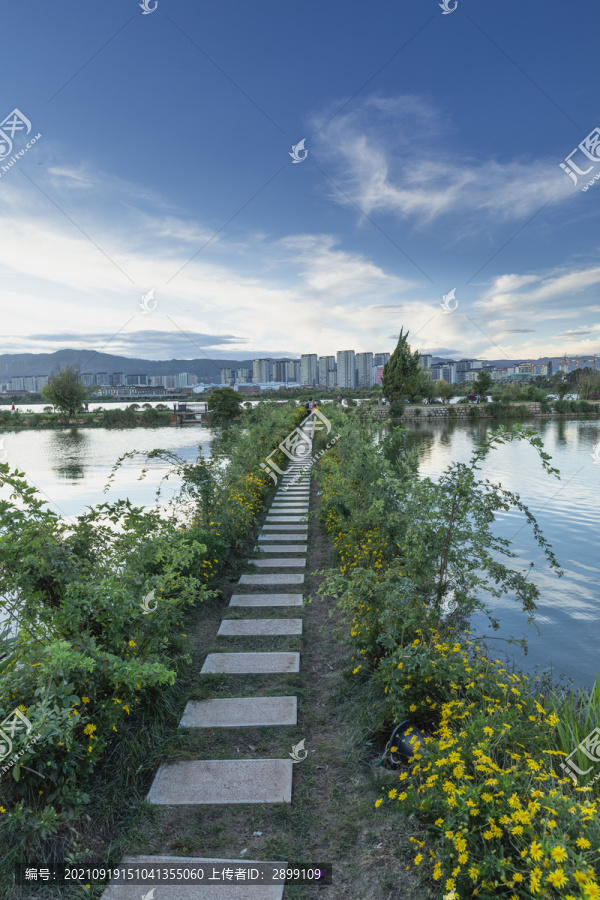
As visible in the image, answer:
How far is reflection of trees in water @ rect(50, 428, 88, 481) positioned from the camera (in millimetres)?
11289

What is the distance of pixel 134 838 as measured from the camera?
1.86 metres

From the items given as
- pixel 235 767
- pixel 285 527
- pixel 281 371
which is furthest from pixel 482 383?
pixel 235 767

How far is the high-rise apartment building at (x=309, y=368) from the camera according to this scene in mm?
51306

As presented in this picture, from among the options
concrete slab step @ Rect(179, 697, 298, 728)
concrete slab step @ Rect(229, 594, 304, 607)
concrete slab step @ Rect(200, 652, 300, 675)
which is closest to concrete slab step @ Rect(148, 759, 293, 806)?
concrete slab step @ Rect(179, 697, 298, 728)

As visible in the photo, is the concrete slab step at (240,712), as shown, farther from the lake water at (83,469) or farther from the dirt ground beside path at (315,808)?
the lake water at (83,469)

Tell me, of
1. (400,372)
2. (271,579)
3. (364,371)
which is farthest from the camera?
(364,371)

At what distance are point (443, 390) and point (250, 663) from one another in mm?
47895

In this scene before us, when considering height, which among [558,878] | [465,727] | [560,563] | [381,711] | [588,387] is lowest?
[560,563]

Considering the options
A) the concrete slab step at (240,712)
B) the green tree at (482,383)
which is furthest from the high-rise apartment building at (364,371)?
the concrete slab step at (240,712)

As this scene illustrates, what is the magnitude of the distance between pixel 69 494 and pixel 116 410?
2236 cm

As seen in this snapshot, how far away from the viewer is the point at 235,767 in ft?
7.49

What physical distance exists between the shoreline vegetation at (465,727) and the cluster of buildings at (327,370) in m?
41.9

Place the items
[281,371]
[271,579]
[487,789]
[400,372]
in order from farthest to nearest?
[281,371]
[400,372]
[271,579]
[487,789]

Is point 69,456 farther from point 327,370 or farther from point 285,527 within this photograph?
point 327,370
